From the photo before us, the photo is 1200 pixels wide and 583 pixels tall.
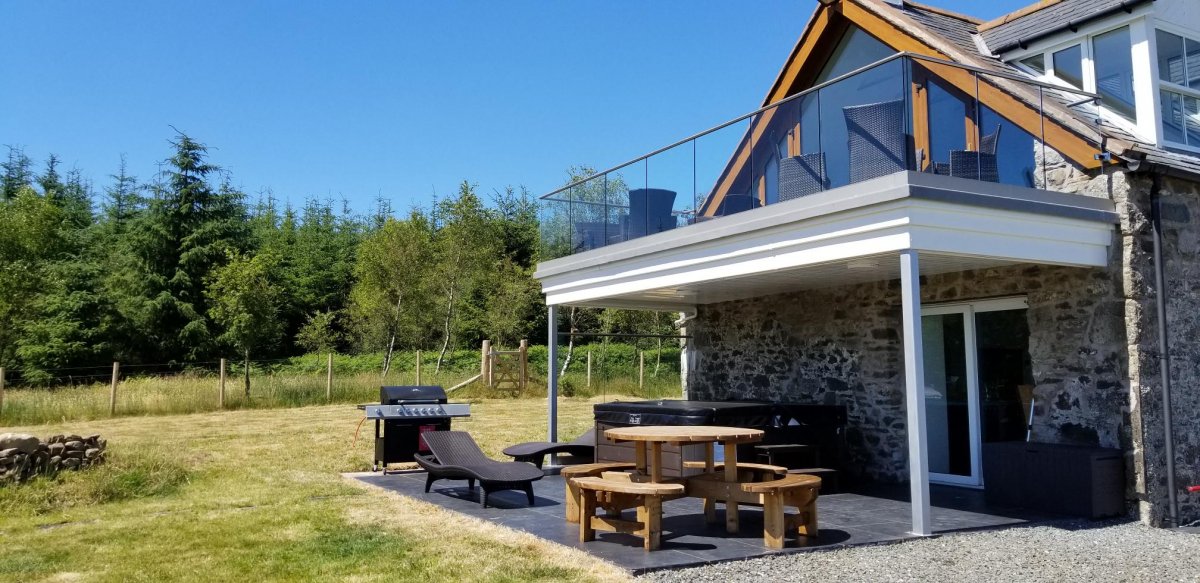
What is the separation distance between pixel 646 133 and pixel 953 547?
1007 inches

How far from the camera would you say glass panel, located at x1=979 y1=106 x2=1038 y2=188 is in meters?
8.29

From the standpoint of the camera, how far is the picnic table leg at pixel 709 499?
7.05 m

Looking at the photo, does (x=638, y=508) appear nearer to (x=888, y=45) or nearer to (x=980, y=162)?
(x=980, y=162)

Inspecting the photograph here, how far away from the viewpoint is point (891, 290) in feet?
32.8

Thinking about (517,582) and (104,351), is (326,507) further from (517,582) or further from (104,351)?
(104,351)

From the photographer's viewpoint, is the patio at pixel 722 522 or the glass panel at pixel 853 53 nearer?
the patio at pixel 722 522

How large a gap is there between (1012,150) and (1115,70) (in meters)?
1.88

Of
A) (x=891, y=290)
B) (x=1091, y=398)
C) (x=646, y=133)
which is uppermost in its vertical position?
(x=646, y=133)

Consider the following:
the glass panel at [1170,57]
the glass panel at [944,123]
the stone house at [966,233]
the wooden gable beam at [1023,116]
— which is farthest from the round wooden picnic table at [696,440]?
the glass panel at [1170,57]

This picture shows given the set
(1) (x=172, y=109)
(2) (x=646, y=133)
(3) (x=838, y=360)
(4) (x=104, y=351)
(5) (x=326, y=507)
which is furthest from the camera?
(1) (x=172, y=109)

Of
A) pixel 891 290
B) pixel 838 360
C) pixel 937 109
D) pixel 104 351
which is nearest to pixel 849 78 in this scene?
pixel 937 109

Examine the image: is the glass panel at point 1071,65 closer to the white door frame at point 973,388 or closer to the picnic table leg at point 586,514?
the white door frame at point 973,388

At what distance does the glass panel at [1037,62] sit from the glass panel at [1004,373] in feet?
10.1

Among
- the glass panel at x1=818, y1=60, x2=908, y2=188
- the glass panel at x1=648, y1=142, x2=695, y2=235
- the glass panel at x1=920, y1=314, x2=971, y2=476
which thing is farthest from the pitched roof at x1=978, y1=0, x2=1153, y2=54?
the glass panel at x1=648, y1=142, x2=695, y2=235
